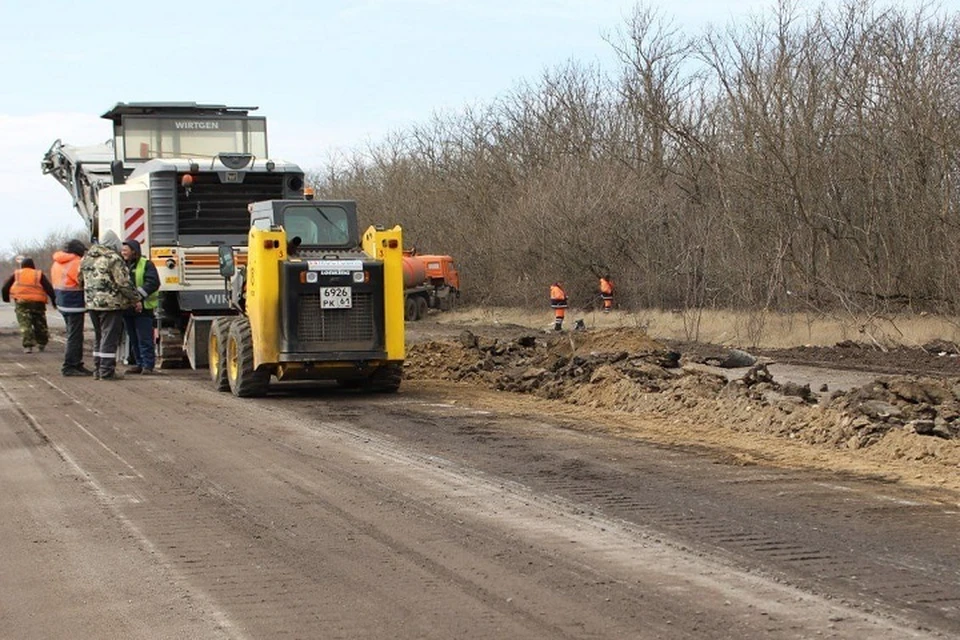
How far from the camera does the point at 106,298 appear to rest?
1820cm

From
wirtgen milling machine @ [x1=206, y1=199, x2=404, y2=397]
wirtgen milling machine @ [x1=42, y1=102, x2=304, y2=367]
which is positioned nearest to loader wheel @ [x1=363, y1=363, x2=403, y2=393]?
wirtgen milling machine @ [x1=206, y1=199, x2=404, y2=397]

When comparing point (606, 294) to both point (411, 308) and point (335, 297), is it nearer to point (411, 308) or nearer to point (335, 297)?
point (411, 308)

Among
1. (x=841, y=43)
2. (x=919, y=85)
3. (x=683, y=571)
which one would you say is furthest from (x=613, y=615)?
(x=841, y=43)

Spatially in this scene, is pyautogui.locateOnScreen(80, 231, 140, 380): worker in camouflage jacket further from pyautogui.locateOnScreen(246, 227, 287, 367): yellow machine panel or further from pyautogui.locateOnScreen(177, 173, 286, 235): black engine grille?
pyautogui.locateOnScreen(246, 227, 287, 367): yellow machine panel

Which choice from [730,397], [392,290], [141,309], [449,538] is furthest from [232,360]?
[449,538]

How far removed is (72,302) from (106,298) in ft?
4.50

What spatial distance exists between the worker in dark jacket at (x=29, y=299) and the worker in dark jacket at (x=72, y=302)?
447 cm

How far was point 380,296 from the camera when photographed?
50.0ft

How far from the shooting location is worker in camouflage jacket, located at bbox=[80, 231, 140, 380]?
1817 centimetres

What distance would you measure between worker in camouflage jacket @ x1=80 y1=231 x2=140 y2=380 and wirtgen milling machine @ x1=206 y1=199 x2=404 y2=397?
295cm

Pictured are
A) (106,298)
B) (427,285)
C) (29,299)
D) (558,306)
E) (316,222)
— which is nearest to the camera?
(316,222)

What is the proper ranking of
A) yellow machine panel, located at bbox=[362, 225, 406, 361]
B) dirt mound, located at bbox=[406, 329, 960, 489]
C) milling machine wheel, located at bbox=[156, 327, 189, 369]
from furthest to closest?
milling machine wheel, located at bbox=[156, 327, 189, 369], yellow machine panel, located at bbox=[362, 225, 406, 361], dirt mound, located at bbox=[406, 329, 960, 489]

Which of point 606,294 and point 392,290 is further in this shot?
point 606,294

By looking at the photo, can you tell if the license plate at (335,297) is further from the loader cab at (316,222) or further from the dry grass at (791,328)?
the dry grass at (791,328)
